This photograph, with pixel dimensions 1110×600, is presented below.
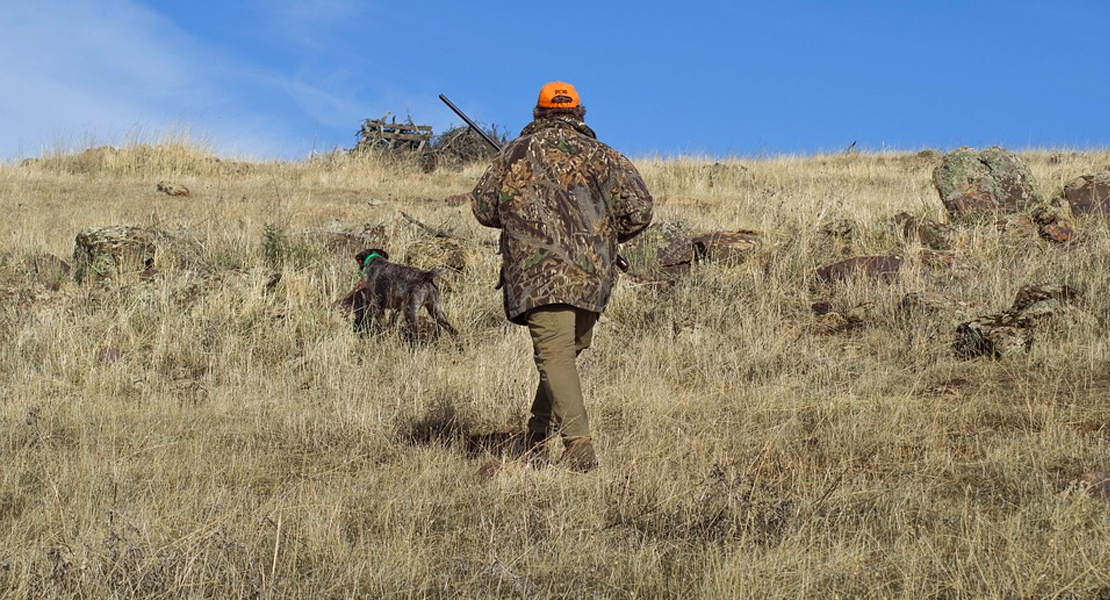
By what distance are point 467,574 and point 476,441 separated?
217cm

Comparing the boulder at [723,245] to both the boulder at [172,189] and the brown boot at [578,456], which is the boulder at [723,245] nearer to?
the brown boot at [578,456]

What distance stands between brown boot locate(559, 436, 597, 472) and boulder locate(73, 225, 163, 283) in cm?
634

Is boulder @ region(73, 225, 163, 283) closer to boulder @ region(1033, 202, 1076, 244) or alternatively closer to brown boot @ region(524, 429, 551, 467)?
brown boot @ region(524, 429, 551, 467)

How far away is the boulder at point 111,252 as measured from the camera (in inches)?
390

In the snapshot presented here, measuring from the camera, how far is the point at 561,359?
4961mm

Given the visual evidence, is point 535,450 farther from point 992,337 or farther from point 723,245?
point 723,245

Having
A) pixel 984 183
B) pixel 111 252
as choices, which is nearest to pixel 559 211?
pixel 111 252

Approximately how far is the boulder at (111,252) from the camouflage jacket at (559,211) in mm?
6127

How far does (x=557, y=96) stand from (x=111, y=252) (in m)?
6.58

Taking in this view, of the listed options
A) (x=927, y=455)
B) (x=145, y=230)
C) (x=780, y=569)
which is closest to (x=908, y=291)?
(x=927, y=455)

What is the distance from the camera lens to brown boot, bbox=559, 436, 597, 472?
16.3 ft

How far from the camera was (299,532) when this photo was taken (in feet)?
13.2

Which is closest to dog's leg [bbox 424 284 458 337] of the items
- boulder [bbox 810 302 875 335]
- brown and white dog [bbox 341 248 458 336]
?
brown and white dog [bbox 341 248 458 336]

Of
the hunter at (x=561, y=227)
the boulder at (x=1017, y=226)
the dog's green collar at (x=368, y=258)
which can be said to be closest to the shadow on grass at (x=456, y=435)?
the hunter at (x=561, y=227)
